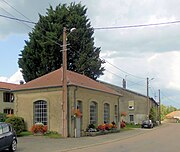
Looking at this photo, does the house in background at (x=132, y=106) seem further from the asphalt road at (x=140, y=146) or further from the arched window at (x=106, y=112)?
the asphalt road at (x=140, y=146)

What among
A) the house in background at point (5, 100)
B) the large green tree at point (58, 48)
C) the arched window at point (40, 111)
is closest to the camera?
the arched window at point (40, 111)

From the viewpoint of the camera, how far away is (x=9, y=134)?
18625 millimetres

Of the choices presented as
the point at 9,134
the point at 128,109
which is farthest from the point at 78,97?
the point at 128,109

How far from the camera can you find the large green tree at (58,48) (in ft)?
168

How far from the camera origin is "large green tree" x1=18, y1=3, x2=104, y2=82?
51.3 metres

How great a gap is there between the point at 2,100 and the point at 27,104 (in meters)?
21.1

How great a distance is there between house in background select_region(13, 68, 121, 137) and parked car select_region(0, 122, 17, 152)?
40.6ft

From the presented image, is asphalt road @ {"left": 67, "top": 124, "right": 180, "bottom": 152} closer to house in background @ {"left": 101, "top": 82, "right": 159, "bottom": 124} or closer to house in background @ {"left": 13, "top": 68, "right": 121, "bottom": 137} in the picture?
house in background @ {"left": 13, "top": 68, "right": 121, "bottom": 137}

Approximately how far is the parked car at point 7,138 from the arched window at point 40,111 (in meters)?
16.4

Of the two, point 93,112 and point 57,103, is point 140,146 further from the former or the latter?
point 93,112

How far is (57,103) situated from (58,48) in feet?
60.1

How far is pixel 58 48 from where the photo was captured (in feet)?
168

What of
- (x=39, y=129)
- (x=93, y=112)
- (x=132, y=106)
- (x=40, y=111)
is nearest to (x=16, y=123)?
(x=39, y=129)

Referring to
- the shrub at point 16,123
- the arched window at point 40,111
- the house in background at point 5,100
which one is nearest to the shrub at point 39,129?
the shrub at point 16,123
